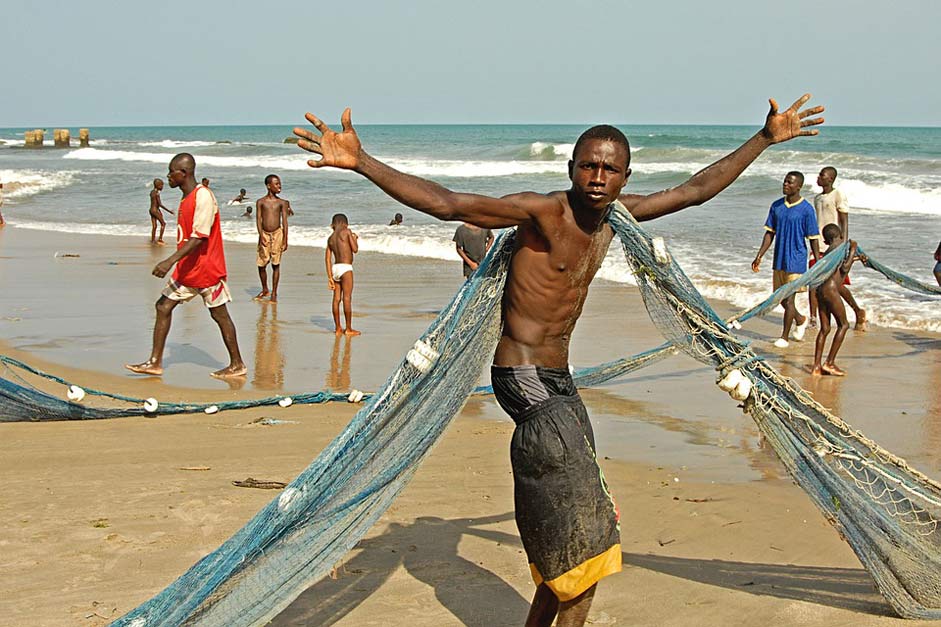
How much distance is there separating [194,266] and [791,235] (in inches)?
228

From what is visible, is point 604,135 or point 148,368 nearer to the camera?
point 604,135

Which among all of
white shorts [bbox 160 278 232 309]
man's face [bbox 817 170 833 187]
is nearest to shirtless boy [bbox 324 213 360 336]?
white shorts [bbox 160 278 232 309]

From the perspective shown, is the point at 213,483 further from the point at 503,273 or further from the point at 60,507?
the point at 503,273

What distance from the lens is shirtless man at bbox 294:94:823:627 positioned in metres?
3.39

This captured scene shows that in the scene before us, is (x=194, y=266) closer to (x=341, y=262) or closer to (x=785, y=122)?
(x=341, y=262)

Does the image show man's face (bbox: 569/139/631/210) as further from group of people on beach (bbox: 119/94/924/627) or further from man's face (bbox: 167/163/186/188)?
man's face (bbox: 167/163/186/188)

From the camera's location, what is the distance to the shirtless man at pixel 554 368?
3389mm

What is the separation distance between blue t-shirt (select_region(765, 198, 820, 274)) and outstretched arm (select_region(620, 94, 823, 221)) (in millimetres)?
6391

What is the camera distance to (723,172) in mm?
3949

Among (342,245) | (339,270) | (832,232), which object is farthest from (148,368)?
(832,232)

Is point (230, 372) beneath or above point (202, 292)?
beneath

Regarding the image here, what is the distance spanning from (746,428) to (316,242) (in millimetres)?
13153

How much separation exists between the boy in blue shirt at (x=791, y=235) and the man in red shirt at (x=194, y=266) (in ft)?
17.7

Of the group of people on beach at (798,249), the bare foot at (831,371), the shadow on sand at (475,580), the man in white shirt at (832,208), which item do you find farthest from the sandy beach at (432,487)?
the man in white shirt at (832,208)
